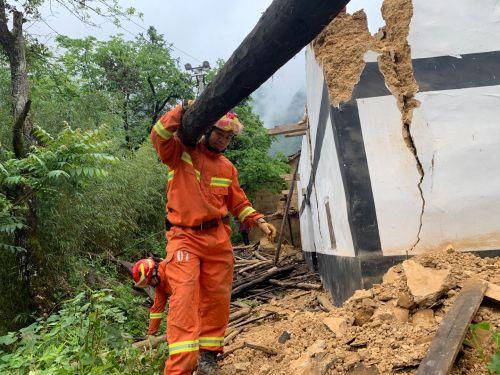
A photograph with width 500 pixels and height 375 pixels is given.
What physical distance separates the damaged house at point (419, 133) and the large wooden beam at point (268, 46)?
188 centimetres

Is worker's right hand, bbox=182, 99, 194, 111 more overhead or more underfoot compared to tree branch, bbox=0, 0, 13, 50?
more underfoot

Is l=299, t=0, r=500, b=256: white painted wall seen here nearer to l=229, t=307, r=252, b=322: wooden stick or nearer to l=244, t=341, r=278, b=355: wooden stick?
l=244, t=341, r=278, b=355: wooden stick

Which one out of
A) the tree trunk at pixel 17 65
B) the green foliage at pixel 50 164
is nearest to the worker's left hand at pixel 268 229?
the green foliage at pixel 50 164

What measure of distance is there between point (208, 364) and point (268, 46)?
2.63 m

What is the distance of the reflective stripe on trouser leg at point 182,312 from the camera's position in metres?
2.69

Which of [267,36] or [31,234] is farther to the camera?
[31,234]

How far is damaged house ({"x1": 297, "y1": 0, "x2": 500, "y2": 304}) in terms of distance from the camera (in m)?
3.56

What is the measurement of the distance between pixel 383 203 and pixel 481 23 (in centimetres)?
191

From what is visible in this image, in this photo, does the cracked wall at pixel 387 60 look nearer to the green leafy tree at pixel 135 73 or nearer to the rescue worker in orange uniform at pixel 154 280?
the rescue worker in orange uniform at pixel 154 280

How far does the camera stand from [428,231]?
3557 millimetres

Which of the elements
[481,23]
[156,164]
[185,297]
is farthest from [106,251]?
[481,23]

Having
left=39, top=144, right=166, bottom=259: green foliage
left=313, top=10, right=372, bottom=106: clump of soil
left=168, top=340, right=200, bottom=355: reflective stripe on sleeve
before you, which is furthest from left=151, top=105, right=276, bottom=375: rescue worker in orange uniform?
left=39, top=144, right=166, bottom=259: green foliage

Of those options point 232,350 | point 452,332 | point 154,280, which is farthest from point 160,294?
point 452,332

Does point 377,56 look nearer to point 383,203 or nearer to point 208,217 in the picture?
point 383,203
